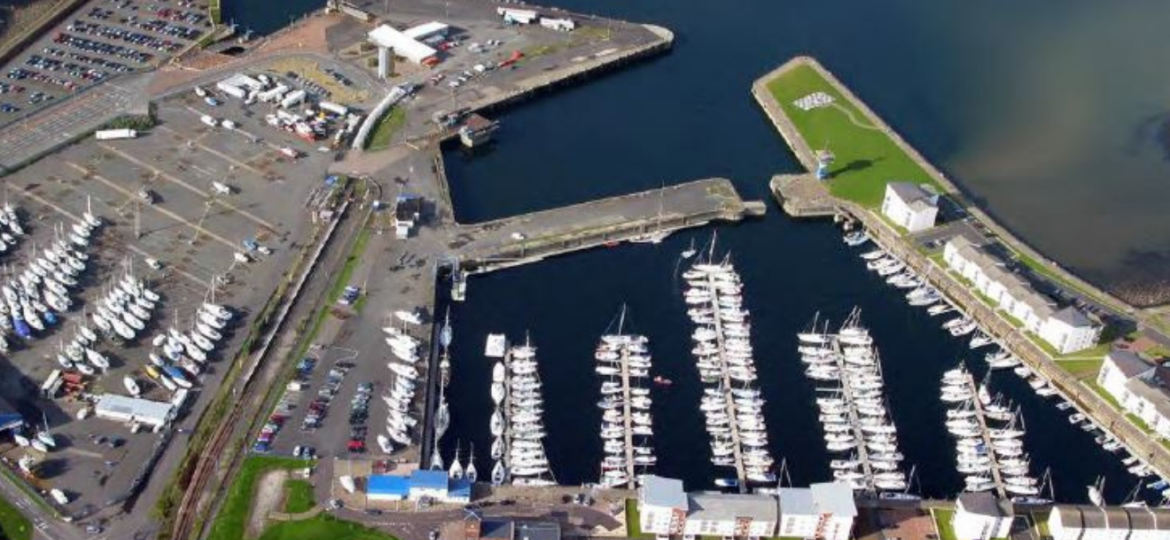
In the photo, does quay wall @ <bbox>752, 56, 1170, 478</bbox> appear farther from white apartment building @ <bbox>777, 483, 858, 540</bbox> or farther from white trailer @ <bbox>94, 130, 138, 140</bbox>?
white trailer @ <bbox>94, 130, 138, 140</bbox>

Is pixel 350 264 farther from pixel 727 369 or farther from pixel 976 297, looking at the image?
pixel 976 297

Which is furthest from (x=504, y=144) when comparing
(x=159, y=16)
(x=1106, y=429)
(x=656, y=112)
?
(x=1106, y=429)

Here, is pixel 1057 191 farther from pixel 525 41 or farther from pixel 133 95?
pixel 133 95

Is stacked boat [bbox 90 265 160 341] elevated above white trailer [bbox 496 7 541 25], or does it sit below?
below

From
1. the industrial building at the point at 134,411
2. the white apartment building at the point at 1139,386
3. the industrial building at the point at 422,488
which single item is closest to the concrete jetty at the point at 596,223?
the industrial building at the point at 422,488

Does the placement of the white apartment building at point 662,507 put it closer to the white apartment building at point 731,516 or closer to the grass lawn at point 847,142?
the white apartment building at point 731,516

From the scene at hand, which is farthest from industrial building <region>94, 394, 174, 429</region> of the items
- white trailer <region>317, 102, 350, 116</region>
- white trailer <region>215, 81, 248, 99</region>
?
white trailer <region>215, 81, 248, 99</region>
